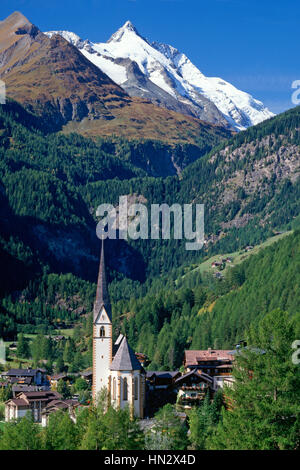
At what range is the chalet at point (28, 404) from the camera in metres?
134

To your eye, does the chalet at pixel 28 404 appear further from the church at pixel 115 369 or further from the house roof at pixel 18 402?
the church at pixel 115 369

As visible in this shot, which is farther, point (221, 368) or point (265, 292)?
point (265, 292)

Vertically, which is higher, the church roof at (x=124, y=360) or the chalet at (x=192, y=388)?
the church roof at (x=124, y=360)

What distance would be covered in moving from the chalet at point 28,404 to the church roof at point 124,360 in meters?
28.8

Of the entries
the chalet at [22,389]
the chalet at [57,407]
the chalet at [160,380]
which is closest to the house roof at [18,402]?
the chalet at [57,407]

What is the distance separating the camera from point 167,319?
199625mm

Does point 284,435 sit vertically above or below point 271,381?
below

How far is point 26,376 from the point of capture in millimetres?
168500

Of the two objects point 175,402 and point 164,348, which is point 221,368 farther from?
point 164,348

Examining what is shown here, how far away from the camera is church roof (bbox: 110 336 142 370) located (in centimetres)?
10806

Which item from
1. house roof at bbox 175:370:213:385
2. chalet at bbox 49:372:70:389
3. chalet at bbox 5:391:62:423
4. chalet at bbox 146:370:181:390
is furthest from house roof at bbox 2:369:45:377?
house roof at bbox 175:370:213:385

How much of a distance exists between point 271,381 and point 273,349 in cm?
315

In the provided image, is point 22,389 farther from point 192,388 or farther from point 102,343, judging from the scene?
point 192,388
